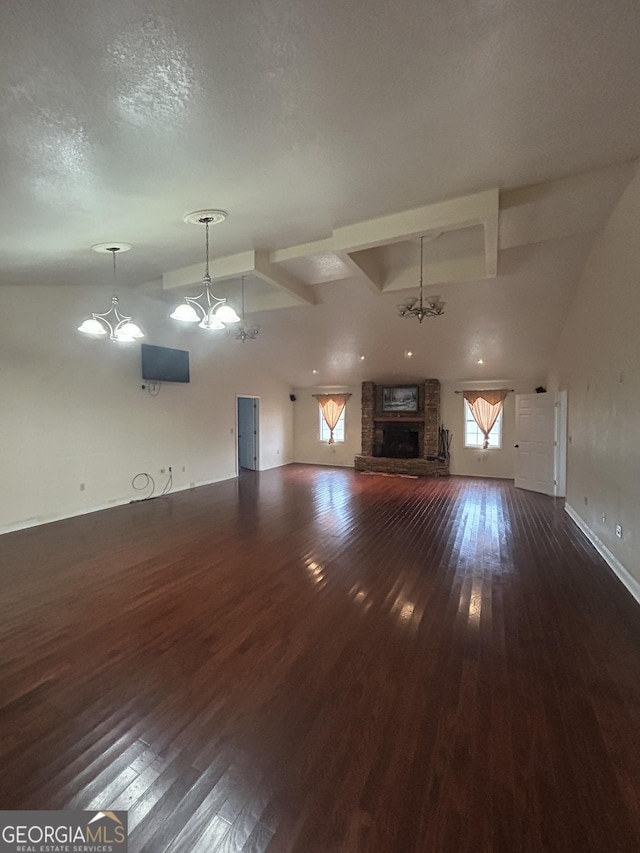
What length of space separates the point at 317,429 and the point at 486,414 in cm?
461

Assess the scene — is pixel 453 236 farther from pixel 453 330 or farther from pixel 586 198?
pixel 453 330

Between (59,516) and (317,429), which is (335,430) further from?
(59,516)

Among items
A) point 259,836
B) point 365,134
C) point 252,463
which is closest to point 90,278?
point 365,134

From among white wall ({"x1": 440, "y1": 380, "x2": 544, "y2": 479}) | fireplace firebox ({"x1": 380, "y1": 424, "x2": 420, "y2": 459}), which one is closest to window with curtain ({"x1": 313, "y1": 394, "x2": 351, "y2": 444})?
fireplace firebox ({"x1": 380, "y1": 424, "x2": 420, "y2": 459})

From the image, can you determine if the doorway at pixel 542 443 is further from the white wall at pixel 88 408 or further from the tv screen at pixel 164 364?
the tv screen at pixel 164 364

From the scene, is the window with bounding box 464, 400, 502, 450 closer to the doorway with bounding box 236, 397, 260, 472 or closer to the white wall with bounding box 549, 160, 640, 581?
the white wall with bounding box 549, 160, 640, 581

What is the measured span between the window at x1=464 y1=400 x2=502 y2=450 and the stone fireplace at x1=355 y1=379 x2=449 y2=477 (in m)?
0.68

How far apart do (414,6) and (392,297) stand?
472 centimetres

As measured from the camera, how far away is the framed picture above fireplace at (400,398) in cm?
984

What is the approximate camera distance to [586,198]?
→ 342 centimetres

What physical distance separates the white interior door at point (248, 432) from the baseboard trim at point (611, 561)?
7113mm

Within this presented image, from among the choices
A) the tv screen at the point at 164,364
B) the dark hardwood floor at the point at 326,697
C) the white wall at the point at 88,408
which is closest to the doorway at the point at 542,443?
the dark hardwood floor at the point at 326,697

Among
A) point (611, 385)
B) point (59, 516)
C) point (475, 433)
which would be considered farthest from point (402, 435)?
point (59, 516)

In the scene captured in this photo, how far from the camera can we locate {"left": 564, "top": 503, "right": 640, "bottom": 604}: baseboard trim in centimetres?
309
